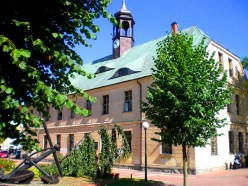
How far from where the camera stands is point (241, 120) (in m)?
24.2

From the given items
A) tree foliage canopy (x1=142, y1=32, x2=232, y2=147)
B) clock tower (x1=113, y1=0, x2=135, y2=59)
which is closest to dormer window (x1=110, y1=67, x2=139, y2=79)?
clock tower (x1=113, y1=0, x2=135, y2=59)

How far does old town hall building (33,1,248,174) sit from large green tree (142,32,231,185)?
7.67 meters

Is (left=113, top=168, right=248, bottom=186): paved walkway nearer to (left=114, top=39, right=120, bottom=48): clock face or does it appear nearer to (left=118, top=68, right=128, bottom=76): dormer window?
(left=118, top=68, right=128, bottom=76): dormer window

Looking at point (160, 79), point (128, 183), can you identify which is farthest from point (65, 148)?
point (160, 79)

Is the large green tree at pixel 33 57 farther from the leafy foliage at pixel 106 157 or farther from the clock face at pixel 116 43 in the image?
the clock face at pixel 116 43

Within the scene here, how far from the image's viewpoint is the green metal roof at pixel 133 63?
23.1m

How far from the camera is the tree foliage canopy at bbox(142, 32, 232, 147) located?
1080 centimetres

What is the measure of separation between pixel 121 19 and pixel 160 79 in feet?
65.7

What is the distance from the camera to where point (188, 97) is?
10.8 m

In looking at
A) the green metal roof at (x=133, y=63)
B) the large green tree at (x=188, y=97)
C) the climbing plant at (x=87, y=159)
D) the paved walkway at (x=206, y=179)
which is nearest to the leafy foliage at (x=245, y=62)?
the green metal roof at (x=133, y=63)

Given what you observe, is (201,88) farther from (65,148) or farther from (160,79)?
(65,148)

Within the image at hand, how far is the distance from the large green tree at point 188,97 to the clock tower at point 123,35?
762 inches

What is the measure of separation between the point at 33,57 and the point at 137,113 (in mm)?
16879

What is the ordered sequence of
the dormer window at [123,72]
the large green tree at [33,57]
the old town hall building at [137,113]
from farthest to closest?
the dormer window at [123,72] → the old town hall building at [137,113] → the large green tree at [33,57]
